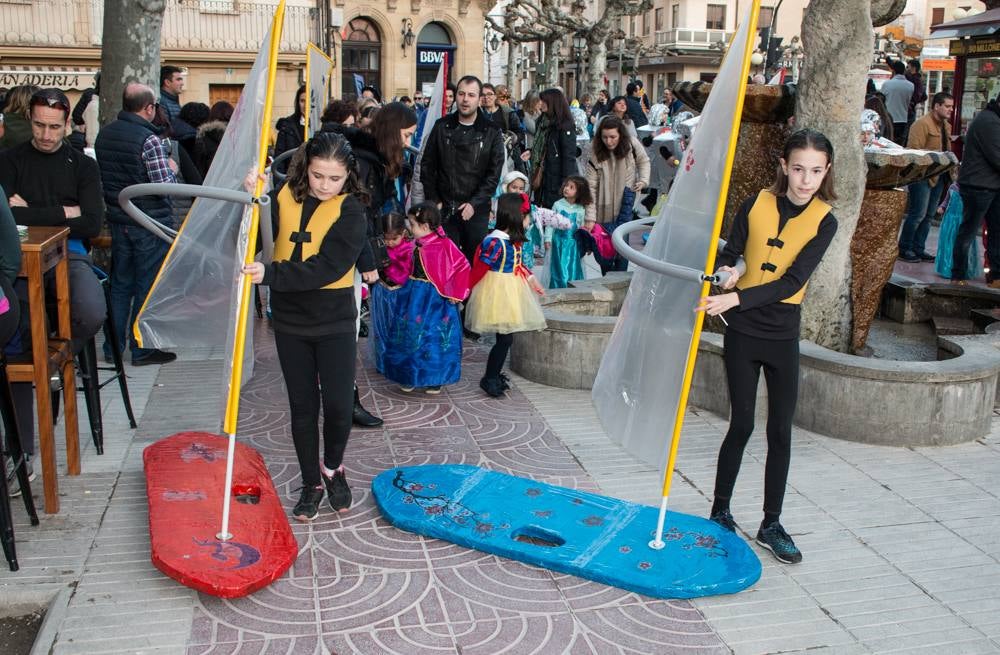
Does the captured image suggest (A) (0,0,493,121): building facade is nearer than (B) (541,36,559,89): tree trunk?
Yes

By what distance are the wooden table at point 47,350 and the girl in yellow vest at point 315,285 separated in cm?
95

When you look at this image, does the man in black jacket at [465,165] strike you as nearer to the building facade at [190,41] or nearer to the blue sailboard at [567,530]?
the blue sailboard at [567,530]

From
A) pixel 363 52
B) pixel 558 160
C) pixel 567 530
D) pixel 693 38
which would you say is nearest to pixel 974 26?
pixel 558 160

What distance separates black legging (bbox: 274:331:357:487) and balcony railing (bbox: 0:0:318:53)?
22382 mm

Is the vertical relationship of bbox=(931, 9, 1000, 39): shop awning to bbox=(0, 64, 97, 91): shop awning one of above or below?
above

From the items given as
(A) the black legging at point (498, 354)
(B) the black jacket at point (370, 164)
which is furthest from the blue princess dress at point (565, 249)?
(B) the black jacket at point (370, 164)

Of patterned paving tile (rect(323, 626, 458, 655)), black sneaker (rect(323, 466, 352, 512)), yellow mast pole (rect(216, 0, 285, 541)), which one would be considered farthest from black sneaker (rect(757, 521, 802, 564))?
yellow mast pole (rect(216, 0, 285, 541))

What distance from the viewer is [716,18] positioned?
207ft

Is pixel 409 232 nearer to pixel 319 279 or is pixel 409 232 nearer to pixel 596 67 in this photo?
pixel 319 279

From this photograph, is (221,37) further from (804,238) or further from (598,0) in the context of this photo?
(598,0)

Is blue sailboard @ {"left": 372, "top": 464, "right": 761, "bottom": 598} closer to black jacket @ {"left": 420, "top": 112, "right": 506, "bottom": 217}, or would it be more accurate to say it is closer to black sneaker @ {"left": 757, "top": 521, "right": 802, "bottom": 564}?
black sneaker @ {"left": 757, "top": 521, "right": 802, "bottom": 564}

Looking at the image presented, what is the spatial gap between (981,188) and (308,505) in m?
7.28

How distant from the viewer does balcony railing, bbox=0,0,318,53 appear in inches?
985

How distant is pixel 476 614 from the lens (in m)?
3.65
